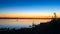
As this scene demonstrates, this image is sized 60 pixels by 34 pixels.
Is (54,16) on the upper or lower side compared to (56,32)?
upper

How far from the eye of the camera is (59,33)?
634 inches

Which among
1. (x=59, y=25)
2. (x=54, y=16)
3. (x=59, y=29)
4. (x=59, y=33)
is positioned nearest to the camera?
(x=59, y=33)

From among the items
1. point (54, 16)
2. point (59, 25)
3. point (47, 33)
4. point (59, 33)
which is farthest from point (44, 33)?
point (54, 16)

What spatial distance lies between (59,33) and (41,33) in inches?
78.0

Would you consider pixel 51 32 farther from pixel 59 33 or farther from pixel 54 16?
pixel 54 16

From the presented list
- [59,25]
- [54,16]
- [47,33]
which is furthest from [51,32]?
[54,16]

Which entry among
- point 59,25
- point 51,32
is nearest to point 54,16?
point 59,25

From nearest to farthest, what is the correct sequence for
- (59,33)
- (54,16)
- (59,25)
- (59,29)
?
(59,33) → (59,29) → (59,25) → (54,16)

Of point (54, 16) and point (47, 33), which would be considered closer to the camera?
point (47, 33)

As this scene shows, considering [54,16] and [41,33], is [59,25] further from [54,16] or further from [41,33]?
[54,16]

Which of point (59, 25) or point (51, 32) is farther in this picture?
point (59, 25)

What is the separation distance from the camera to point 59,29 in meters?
18.0

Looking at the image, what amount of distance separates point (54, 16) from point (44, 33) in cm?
1119

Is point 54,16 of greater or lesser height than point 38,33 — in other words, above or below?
above
